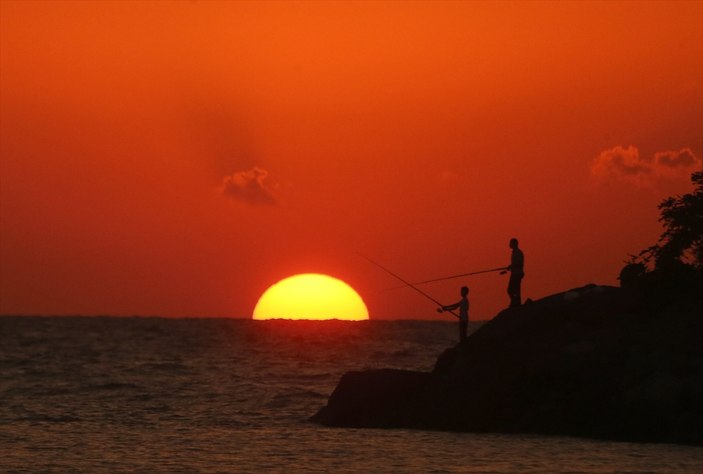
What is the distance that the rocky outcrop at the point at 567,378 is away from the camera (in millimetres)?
25359

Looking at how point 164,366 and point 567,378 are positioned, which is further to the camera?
point 164,366

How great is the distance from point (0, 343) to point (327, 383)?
151 ft

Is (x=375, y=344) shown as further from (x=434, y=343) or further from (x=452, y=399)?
(x=452, y=399)

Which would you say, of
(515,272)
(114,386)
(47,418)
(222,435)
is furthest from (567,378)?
(114,386)

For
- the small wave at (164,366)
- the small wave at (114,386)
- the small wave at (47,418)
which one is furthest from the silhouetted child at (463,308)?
the small wave at (164,366)

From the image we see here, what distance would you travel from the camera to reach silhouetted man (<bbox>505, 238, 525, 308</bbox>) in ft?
95.2

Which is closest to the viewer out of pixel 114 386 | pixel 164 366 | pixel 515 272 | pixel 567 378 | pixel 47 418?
pixel 567 378

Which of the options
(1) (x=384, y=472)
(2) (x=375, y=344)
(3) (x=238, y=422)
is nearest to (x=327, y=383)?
(3) (x=238, y=422)

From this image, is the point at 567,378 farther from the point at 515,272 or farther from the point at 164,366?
the point at 164,366

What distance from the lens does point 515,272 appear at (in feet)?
96.2

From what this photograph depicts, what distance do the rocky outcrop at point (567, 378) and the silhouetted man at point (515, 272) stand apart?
1.84 feet

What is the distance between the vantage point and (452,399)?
91.7 feet

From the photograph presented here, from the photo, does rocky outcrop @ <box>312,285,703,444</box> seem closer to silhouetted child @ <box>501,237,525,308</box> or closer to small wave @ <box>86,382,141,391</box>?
silhouetted child @ <box>501,237,525,308</box>

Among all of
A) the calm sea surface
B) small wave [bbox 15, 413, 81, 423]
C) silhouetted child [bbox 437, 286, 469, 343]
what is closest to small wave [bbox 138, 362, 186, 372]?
the calm sea surface
